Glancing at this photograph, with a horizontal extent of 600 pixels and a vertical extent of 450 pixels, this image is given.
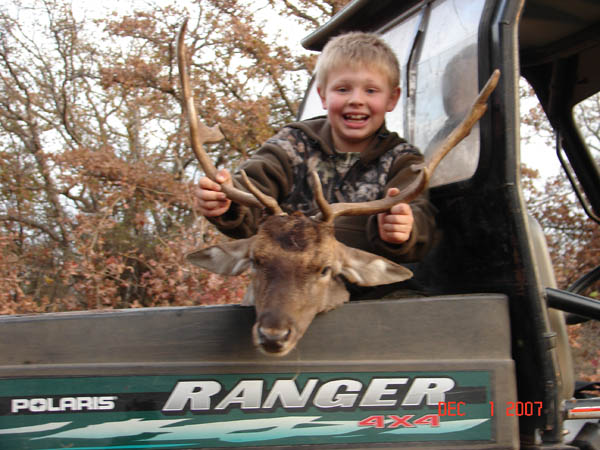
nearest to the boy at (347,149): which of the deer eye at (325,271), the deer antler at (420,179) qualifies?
the deer antler at (420,179)

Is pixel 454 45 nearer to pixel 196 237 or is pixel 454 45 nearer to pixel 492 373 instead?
pixel 492 373

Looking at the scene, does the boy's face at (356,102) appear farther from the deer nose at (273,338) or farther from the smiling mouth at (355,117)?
the deer nose at (273,338)

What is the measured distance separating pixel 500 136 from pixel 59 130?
340 inches

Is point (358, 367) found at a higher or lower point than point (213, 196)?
lower

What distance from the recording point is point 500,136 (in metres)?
2.27

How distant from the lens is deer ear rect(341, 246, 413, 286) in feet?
7.97

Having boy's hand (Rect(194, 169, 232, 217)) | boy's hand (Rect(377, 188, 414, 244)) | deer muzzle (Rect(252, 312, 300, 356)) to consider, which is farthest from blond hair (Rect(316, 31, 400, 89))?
deer muzzle (Rect(252, 312, 300, 356))

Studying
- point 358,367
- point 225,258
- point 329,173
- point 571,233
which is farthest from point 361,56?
point 571,233

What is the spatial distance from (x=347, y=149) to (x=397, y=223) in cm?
94

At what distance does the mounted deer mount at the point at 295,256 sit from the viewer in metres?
2.09

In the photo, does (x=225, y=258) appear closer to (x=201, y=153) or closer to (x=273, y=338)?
(x=201, y=153)

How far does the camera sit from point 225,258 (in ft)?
8.32

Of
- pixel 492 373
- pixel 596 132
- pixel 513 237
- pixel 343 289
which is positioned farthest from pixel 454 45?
pixel 596 132

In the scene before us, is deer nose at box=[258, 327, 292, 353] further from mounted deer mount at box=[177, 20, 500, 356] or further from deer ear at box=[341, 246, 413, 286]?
deer ear at box=[341, 246, 413, 286]
